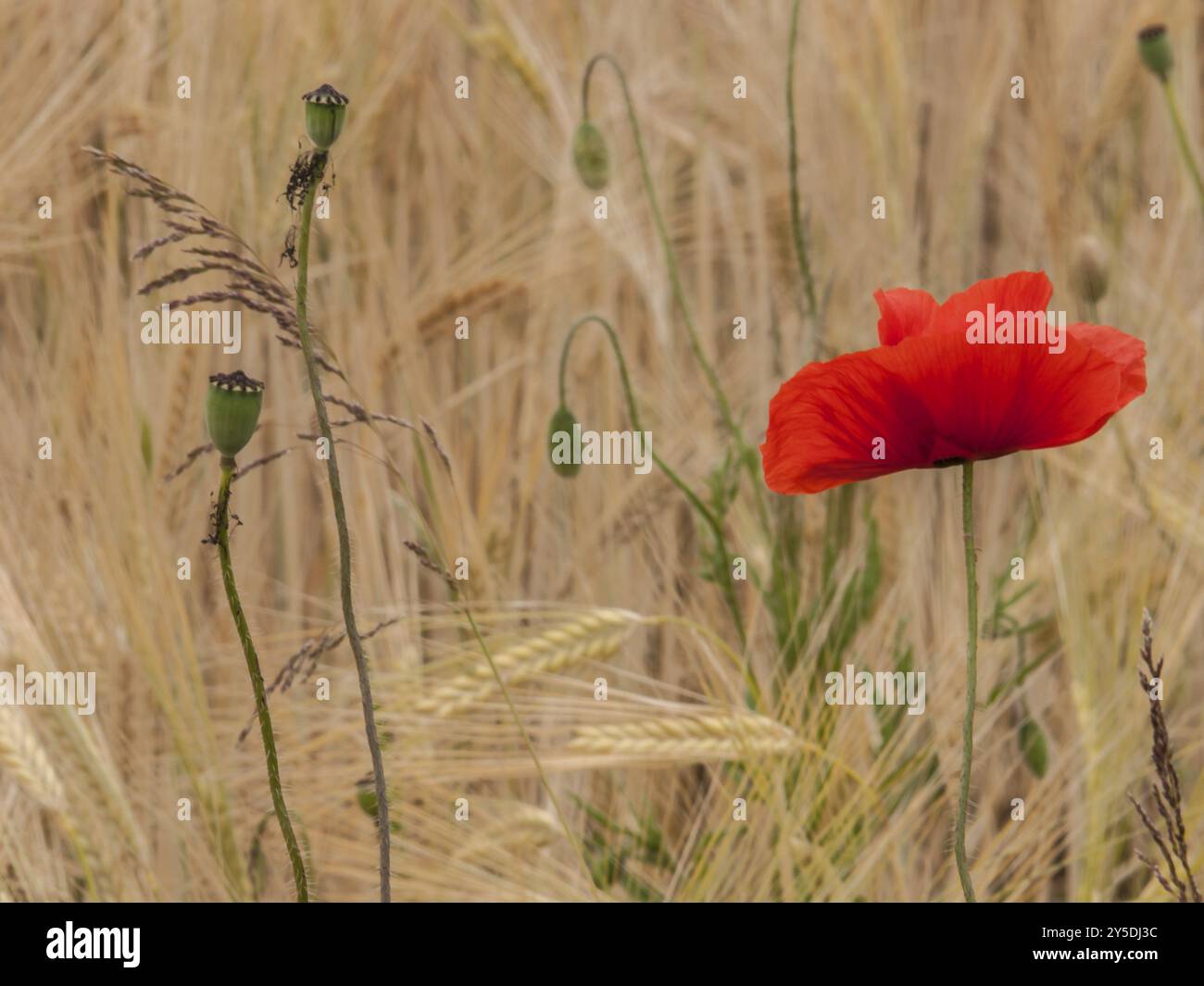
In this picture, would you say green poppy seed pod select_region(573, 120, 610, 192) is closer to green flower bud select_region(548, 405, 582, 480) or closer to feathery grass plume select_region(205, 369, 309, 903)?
green flower bud select_region(548, 405, 582, 480)

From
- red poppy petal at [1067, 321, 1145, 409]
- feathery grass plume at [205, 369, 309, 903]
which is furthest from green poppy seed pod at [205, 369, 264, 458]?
red poppy petal at [1067, 321, 1145, 409]

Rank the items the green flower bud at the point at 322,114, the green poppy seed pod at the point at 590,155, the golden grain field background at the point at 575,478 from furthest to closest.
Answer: the green poppy seed pod at the point at 590,155, the golden grain field background at the point at 575,478, the green flower bud at the point at 322,114

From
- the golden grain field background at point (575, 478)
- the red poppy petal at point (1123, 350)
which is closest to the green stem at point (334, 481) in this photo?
the golden grain field background at point (575, 478)

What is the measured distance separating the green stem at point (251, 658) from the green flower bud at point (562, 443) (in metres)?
0.32

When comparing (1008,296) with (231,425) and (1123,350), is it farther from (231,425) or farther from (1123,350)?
(231,425)

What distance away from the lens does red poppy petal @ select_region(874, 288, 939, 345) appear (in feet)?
1.68

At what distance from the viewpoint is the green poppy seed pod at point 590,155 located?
814 mm

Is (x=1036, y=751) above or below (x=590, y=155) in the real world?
below

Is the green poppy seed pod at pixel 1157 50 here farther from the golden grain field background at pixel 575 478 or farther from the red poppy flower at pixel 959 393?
the red poppy flower at pixel 959 393

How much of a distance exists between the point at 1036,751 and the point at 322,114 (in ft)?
1.84

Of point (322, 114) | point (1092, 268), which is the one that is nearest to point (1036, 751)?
point (1092, 268)

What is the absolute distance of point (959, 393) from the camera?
0.48 m

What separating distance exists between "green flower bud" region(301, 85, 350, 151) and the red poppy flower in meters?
0.18
